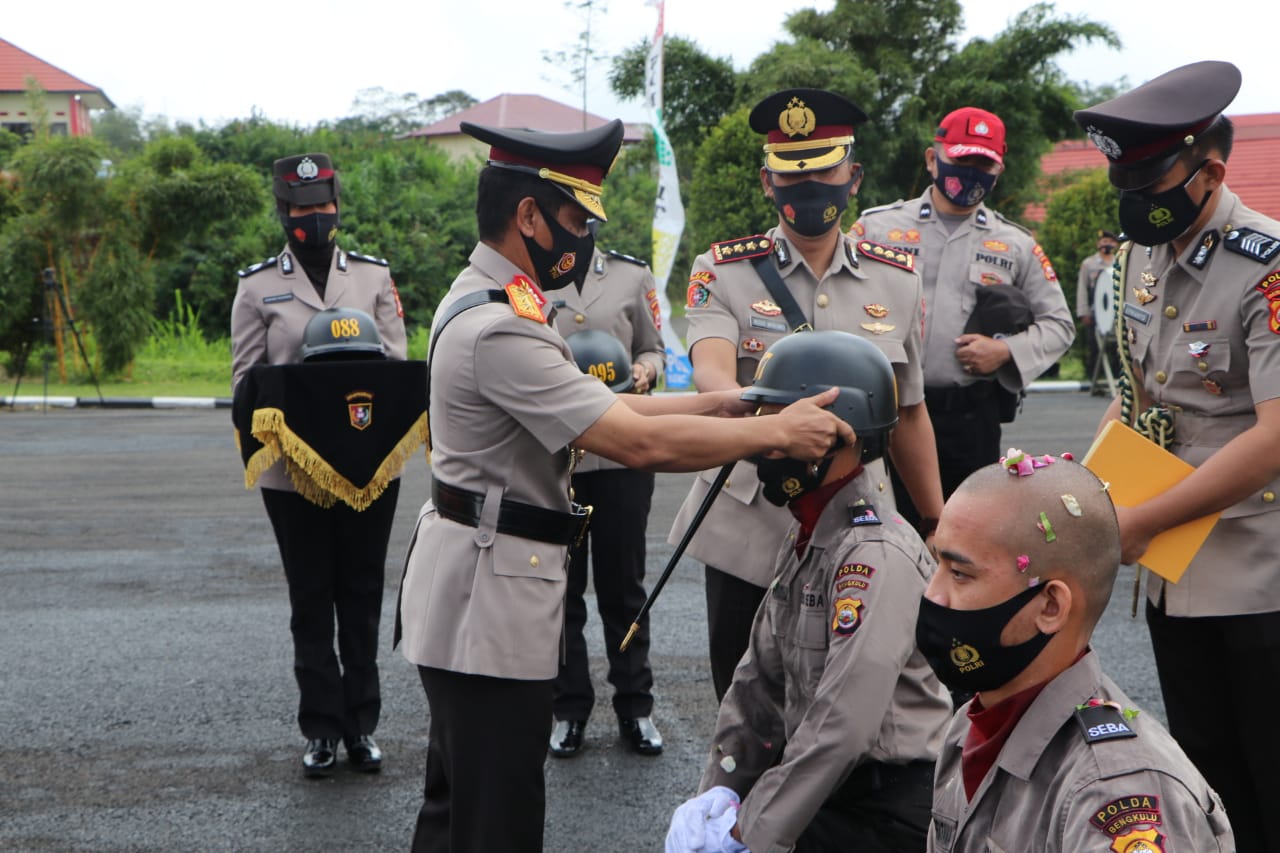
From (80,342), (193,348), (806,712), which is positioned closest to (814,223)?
(806,712)

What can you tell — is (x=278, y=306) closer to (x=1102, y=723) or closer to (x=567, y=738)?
(x=567, y=738)

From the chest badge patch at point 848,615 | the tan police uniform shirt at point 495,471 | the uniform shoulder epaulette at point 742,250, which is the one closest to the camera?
the chest badge patch at point 848,615

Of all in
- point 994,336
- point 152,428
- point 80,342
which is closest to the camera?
point 994,336

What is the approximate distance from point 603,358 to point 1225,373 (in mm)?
2461

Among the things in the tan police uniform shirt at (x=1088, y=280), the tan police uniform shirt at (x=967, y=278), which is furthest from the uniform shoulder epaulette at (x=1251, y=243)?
the tan police uniform shirt at (x=1088, y=280)

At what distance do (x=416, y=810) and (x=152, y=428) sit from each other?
1257cm

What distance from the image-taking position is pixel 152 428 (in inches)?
629

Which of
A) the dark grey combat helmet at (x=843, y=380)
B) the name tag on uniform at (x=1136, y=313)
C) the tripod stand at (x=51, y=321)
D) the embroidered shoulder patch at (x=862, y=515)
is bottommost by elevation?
the tripod stand at (x=51, y=321)

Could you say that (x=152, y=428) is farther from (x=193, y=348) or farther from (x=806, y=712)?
(x=806, y=712)

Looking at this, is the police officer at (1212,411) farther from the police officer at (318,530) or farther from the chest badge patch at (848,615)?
the police officer at (318,530)

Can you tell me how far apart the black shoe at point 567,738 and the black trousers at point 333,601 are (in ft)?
2.29

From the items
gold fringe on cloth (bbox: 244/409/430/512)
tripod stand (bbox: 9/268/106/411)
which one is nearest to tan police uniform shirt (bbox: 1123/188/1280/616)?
gold fringe on cloth (bbox: 244/409/430/512)

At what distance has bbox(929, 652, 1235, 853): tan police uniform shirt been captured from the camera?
1.81 meters

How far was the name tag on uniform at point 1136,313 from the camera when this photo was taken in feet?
10.8
